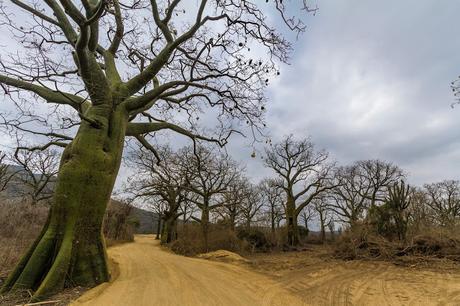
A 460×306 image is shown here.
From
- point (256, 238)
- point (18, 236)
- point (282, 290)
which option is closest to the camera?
point (282, 290)

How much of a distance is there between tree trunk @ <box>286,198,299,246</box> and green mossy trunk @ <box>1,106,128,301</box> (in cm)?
2032

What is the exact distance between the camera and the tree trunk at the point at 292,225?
973 inches

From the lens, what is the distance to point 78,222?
6027mm

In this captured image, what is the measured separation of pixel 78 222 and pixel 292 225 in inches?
861

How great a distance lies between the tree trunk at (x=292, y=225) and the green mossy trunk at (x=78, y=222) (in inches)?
800

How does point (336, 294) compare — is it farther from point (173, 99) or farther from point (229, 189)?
point (229, 189)

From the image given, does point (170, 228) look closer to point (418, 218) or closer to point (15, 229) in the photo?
point (15, 229)

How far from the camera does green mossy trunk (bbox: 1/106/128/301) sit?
213 inches

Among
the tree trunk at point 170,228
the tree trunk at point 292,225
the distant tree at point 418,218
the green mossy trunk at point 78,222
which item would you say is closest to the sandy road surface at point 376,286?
the green mossy trunk at point 78,222

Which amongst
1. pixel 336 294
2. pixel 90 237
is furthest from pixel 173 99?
pixel 336 294

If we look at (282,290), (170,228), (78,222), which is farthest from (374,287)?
(170,228)

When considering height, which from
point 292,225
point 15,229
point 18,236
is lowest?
point 18,236

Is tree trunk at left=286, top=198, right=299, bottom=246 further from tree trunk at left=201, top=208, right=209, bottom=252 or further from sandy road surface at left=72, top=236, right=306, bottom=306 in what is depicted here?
sandy road surface at left=72, top=236, right=306, bottom=306

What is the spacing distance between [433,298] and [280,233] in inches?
761
